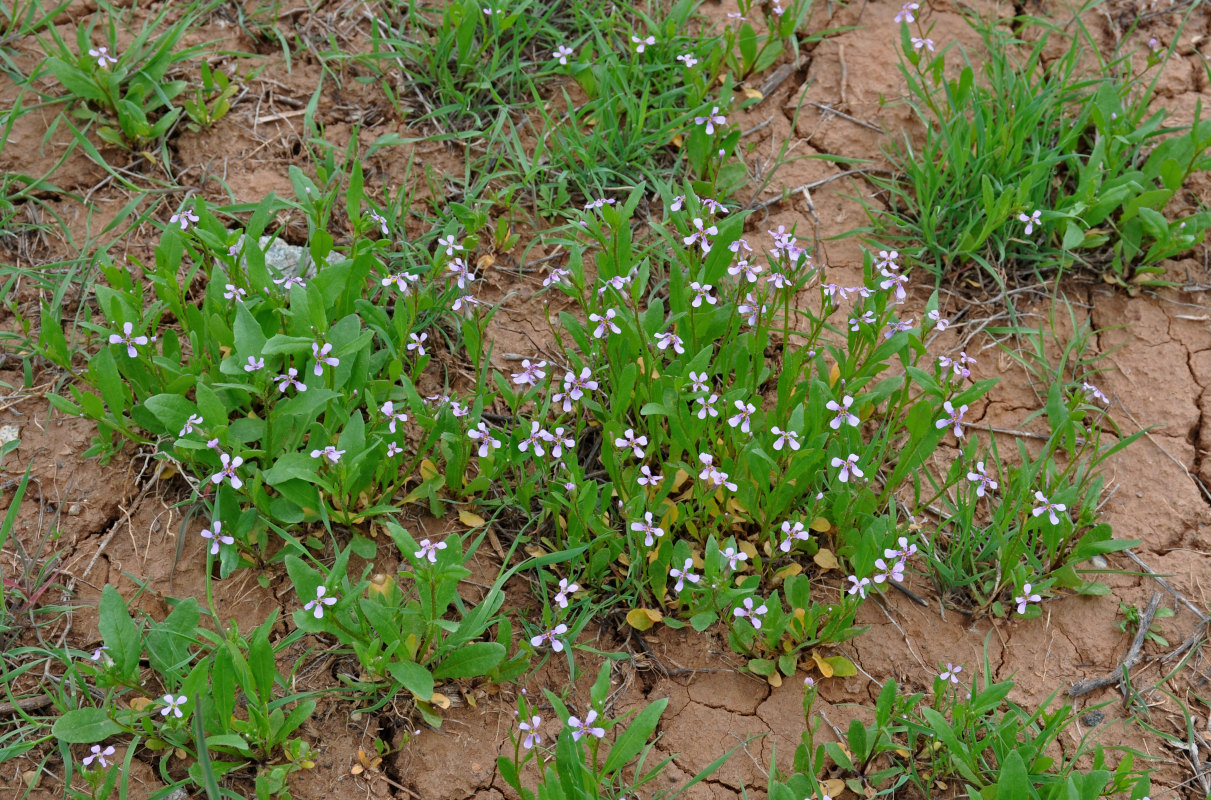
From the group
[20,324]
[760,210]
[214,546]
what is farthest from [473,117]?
[214,546]

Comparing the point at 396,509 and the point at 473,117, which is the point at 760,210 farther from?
the point at 396,509

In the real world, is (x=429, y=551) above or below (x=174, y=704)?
above

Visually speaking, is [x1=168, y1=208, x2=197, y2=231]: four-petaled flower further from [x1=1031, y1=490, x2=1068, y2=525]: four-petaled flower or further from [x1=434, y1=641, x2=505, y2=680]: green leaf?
[x1=1031, y1=490, x2=1068, y2=525]: four-petaled flower

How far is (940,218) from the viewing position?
12.5 ft

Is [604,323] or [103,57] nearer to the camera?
[604,323]

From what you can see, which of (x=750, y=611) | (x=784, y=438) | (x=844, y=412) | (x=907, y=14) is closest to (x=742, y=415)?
(x=784, y=438)

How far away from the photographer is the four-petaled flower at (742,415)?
300cm

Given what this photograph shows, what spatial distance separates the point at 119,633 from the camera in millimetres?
2648

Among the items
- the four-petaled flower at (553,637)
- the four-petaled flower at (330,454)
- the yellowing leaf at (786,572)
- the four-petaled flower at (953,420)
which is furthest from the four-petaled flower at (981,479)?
the four-petaled flower at (330,454)

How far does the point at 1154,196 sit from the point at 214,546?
11.3 ft

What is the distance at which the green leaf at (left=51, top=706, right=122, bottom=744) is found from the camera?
255 centimetres

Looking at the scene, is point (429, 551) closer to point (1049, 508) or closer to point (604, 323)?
point (604, 323)

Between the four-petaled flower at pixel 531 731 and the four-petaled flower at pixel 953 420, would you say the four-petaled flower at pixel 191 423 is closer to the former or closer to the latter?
the four-petaled flower at pixel 531 731

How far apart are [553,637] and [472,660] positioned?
0.26 metres
